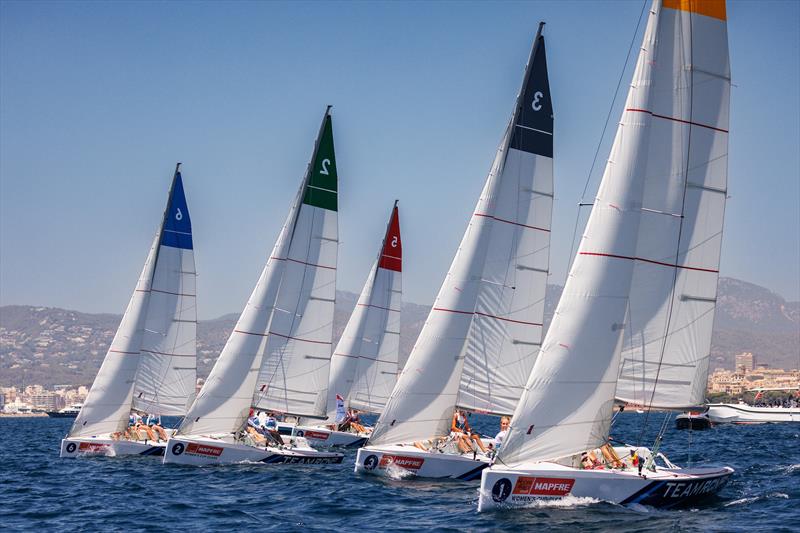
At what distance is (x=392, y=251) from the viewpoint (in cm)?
4888

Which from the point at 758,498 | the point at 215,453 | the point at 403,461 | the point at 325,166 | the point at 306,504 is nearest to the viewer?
the point at 758,498

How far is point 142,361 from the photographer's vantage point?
41.9 meters

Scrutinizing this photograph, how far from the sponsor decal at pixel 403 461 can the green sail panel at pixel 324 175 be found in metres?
11.5

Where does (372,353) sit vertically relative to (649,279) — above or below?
below

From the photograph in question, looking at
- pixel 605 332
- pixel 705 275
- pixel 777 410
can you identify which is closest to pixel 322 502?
pixel 605 332

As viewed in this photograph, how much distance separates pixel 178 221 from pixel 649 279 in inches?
994

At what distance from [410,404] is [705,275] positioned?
10.5m

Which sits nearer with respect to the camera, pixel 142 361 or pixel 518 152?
pixel 518 152

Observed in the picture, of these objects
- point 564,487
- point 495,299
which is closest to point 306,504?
point 564,487

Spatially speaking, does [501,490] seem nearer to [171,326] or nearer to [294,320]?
[294,320]

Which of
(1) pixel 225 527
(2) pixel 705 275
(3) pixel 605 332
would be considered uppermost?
(2) pixel 705 275

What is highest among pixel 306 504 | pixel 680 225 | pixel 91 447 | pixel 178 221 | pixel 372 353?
pixel 178 221

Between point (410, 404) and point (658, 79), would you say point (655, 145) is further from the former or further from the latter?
point (410, 404)

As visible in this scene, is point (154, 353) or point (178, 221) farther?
point (178, 221)
